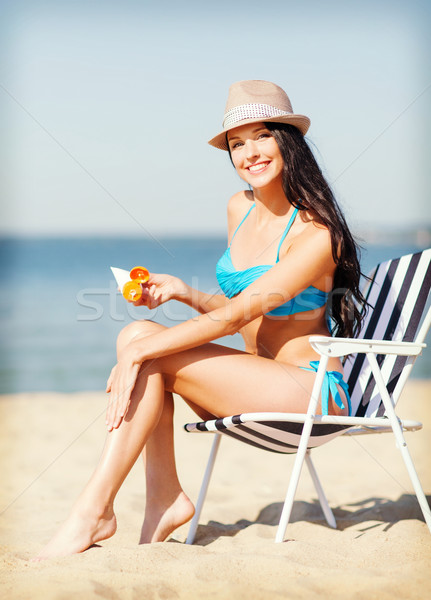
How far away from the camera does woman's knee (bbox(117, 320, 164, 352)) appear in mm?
2510

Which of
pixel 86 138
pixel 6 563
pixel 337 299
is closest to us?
pixel 6 563

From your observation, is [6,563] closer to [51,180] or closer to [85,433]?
[85,433]

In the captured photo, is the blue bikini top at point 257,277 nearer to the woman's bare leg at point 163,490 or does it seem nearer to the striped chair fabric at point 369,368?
the striped chair fabric at point 369,368

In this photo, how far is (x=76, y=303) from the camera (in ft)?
48.5

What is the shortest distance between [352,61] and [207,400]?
8.85m

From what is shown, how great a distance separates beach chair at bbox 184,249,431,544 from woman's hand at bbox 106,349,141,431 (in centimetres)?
35

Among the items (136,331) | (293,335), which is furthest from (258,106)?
(136,331)

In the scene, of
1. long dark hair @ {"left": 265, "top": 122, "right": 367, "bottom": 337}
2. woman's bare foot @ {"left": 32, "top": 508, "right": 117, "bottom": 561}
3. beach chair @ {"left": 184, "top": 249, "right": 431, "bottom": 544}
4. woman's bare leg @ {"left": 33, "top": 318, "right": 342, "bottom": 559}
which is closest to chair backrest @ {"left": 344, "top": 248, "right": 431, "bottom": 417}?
beach chair @ {"left": 184, "top": 249, "right": 431, "bottom": 544}

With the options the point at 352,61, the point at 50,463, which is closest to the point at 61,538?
the point at 50,463

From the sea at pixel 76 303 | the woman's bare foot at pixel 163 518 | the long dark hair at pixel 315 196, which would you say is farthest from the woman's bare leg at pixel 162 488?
the sea at pixel 76 303

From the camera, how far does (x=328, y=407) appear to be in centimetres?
249

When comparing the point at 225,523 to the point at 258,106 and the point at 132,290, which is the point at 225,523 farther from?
the point at 258,106

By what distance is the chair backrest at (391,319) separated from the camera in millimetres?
2781

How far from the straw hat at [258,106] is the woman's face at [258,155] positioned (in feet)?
0.16
